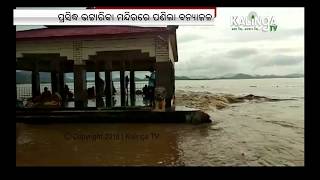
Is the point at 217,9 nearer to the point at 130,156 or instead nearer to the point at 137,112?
the point at 130,156

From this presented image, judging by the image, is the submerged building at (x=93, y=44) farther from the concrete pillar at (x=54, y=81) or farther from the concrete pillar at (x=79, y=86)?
the concrete pillar at (x=54, y=81)

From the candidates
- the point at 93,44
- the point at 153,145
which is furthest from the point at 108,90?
the point at 153,145

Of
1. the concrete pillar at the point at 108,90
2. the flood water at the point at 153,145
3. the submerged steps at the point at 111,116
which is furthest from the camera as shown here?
the concrete pillar at the point at 108,90

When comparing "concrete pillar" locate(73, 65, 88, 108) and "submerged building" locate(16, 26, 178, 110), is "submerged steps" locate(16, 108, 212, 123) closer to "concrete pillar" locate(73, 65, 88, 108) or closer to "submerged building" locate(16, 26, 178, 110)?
"submerged building" locate(16, 26, 178, 110)

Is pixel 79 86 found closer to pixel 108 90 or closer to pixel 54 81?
pixel 108 90

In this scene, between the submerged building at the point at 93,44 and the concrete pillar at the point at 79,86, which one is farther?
the concrete pillar at the point at 79,86

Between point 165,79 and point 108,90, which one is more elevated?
point 165,79

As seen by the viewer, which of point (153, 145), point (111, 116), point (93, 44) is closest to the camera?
point (153, 145)

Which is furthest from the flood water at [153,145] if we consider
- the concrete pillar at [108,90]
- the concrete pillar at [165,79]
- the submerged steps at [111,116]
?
the concrete pillar at [108,90]

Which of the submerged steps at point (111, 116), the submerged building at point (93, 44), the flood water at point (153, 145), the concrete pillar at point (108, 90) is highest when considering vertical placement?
the submerged building at point (93, 44)
